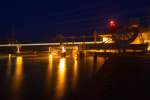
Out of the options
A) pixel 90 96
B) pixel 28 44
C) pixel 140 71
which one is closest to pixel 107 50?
pixel 140 71

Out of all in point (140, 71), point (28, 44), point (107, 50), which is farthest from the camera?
point (28, 44)

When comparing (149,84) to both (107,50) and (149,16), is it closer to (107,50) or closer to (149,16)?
(149,16)

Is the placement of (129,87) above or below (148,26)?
below

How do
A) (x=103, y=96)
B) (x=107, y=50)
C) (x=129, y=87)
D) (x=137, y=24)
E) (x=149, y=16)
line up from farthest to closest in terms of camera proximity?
(x=137, y=24)
(x=107, y=50)
(x=149, y=16)
(x=129, y=87)
(x=103, y=96)

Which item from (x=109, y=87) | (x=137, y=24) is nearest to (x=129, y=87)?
(x=109, y=87)

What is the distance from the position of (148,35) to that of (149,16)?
19.8 m

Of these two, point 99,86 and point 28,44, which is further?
point 28,44

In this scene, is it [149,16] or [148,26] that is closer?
A: [149,16]

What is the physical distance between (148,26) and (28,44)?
7388 centimetres

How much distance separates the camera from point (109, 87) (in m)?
12.5

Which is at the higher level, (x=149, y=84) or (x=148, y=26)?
(x=148, y=26)

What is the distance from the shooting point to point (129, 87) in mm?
12383

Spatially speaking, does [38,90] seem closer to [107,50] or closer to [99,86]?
[99,86]

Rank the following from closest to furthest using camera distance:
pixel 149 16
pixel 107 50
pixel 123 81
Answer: pixel 123 81, pixel 149 16, pixel 107 50
